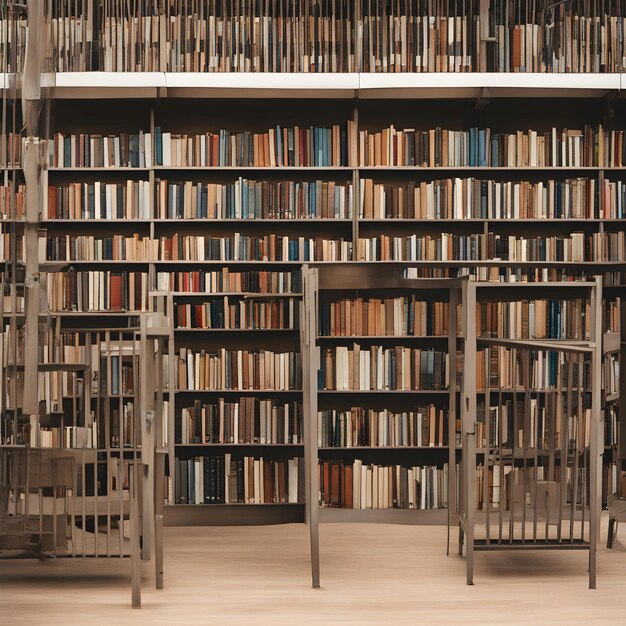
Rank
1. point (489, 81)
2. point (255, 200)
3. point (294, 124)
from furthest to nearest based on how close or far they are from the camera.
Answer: point (294, 124), point (255, 200), point (489, 81)

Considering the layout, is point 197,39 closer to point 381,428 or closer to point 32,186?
point 32,186

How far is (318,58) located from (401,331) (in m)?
1.90

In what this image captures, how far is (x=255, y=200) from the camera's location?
630 cm

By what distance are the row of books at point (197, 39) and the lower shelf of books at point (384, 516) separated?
2923mm

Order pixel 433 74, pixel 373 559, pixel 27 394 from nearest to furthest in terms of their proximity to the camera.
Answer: pixel 27 394, pixel 373 559, pixel 433 74

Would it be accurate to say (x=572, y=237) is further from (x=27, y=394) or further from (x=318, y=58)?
(x=27, y=394)

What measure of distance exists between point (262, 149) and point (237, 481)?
2.23 meters

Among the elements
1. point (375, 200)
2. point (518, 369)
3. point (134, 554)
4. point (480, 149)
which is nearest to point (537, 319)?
point (518, 369)

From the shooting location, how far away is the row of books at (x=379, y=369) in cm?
622

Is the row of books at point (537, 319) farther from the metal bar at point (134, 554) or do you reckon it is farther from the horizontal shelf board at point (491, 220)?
the metal bar at point (134, 554)

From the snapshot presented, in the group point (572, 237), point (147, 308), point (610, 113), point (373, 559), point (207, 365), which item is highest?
→ point (610, 113)

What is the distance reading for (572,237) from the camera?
6344mm

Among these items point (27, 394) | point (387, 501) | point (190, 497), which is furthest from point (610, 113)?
point (27, 394)

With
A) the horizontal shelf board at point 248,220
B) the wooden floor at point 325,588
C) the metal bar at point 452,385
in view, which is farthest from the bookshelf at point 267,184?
the metal bar at point 452,385
